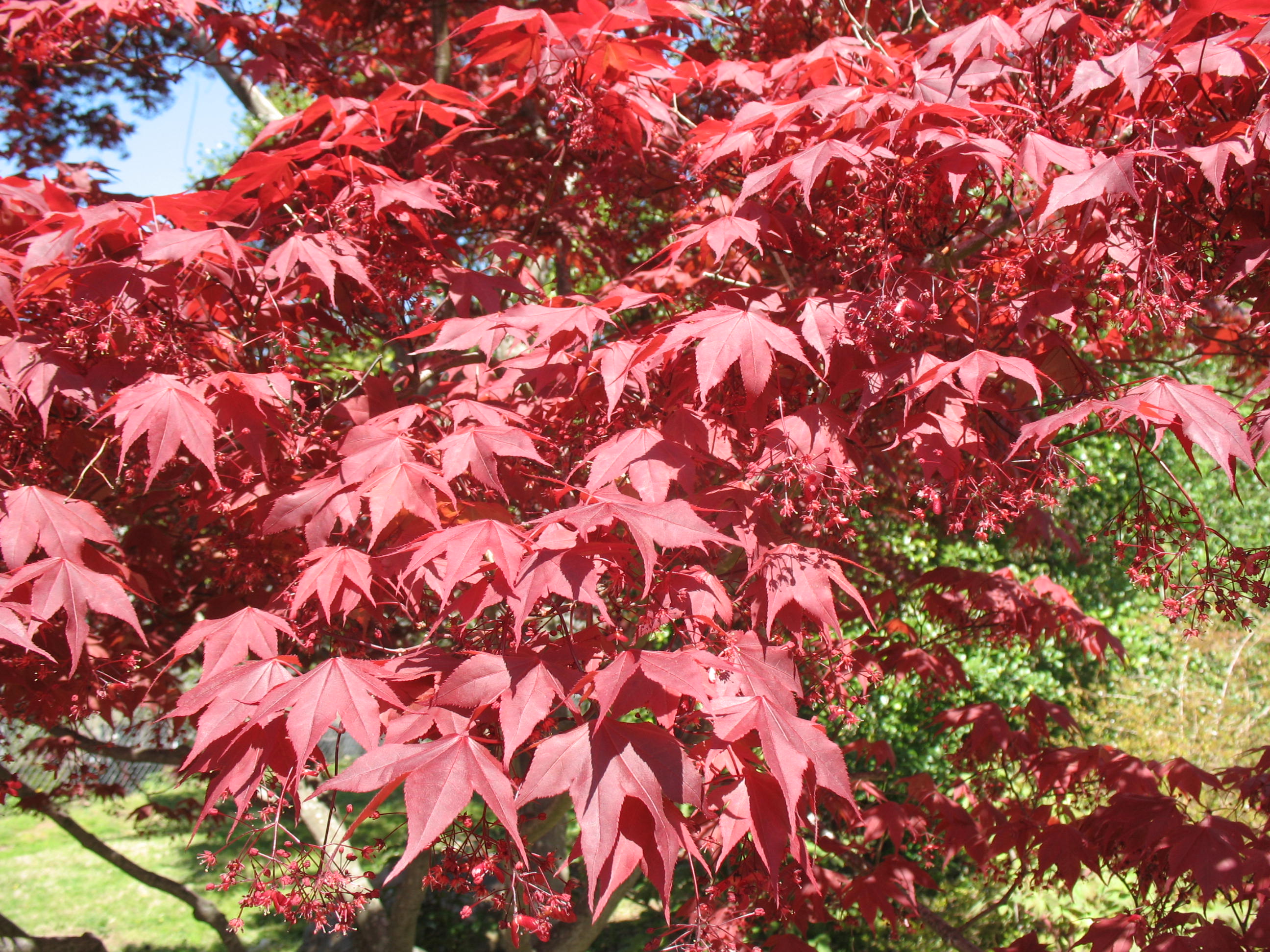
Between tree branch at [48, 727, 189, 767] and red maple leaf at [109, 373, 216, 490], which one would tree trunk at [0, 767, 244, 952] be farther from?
red maple leaf at [109, 373, 216, 490]

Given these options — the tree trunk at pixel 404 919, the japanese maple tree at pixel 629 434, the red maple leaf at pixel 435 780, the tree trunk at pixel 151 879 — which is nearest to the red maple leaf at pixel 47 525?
the japanese maple tree at pixel 629 434

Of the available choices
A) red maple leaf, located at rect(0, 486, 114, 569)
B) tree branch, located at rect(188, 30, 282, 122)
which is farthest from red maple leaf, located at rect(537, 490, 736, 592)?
tree branch, located at rect(188, 30, 282, 122)

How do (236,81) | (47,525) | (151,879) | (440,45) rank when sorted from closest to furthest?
(47,525), (236,81), (440,45), (151,879)

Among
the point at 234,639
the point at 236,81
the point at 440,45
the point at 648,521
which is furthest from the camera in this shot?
the point at 440,45

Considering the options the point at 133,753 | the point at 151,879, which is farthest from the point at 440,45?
the point at 151,879

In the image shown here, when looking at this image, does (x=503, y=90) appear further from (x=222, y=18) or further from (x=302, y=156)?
(x=222, y=18)

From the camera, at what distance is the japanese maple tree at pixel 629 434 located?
1.60 meters

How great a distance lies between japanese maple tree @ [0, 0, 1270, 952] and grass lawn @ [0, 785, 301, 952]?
145 inches

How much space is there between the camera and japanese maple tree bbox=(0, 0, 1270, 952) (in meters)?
1.60

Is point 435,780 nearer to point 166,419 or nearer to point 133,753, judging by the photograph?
point 166,419

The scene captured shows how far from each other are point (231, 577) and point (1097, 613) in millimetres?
6855

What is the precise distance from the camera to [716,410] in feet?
7.09

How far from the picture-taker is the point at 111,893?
283 inches

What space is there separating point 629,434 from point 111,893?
7867mm
